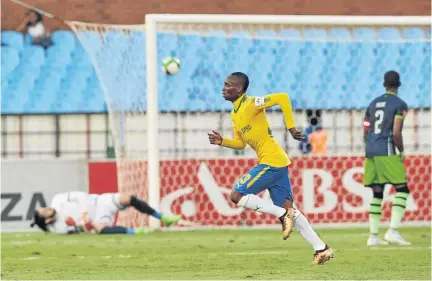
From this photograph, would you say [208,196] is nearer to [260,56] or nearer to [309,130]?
[309,130]

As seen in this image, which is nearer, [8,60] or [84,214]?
[84,214]

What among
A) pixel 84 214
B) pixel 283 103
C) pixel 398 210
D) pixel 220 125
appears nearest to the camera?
pixel 283 103

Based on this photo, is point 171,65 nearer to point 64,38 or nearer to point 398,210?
point 398,210

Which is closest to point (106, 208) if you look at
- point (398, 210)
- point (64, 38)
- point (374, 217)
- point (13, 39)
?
point (374, 217)

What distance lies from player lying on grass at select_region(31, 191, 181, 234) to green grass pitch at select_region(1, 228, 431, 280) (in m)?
0.22

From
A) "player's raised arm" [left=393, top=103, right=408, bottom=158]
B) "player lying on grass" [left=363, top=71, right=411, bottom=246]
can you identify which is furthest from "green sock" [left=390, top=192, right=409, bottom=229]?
"player's raised arm" [left=393, top=103, right=408, bottom=158]

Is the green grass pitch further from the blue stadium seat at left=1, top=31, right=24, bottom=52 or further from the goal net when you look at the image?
the blue stadium seat at left=1, top=31, right=24, bottom=52

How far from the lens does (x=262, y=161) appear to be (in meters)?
9.24

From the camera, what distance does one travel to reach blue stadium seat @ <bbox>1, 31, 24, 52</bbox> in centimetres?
2428

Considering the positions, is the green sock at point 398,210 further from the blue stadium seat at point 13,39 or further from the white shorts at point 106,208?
the blue stadium seat at point 13,39

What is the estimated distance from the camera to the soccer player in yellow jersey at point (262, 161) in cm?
899

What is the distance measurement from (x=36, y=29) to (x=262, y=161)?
1618cm

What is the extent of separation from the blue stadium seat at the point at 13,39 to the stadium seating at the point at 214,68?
21 mm

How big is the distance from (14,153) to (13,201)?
18.4ft
